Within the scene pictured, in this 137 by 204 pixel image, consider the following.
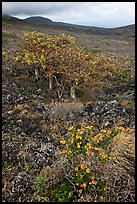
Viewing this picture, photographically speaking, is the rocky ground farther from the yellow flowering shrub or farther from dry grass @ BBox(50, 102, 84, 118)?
the yellow flowering shrub

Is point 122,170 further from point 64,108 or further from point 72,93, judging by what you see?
point 72,93

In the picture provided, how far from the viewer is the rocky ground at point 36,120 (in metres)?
5.82

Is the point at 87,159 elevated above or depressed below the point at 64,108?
below

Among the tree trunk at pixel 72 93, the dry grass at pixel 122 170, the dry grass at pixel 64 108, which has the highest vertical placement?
the tree trunk at pixel 72 93

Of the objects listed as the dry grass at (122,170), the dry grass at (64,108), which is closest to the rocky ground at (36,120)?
the dry grass at (64,108)

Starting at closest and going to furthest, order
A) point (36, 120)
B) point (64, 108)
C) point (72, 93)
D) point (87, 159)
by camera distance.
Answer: point (87, 159) < point (36, 120) < point (64, 108) < point (72, 93)

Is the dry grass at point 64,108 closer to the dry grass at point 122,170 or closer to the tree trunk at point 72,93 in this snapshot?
the tree trunk at point 72,93

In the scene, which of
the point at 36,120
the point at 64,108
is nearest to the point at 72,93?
the point at 64,108

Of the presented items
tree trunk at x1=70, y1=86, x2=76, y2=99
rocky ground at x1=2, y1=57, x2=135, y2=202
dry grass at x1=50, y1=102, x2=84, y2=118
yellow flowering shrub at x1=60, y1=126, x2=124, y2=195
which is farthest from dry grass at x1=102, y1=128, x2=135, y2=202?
tree trunk at x1=70, y1=86, x2=76, y2=99

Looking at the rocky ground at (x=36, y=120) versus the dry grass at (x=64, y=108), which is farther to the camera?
the dry grass at (x=64, y=108)

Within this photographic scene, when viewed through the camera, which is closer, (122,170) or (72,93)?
(122,170)

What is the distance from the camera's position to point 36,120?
26.4ft

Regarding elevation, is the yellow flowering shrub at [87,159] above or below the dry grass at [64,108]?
below

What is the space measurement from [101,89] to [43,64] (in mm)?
1915
